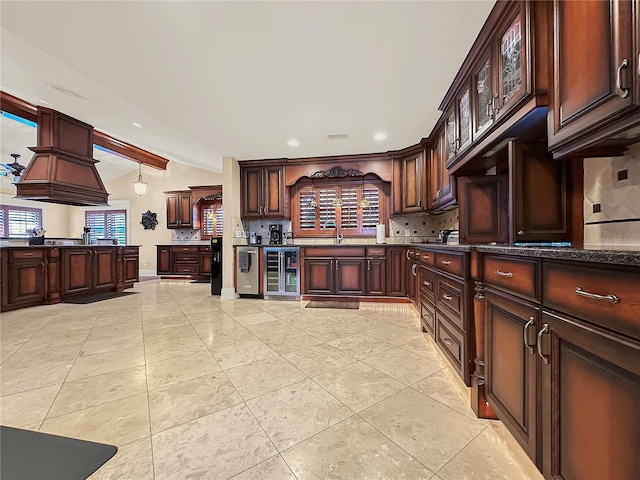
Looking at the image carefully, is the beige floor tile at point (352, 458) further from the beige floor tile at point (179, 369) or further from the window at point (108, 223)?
the window at point (108, 223)

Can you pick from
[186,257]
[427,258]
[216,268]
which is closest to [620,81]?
[427,258]

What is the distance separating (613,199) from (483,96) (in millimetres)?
1043

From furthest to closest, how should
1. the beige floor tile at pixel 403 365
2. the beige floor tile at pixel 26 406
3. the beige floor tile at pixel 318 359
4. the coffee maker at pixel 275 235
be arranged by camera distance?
the coffee maker at pixel 275 235 < the beige floor tile at pixel 318 359 < the beige floor tile at pixel 403 365 < the beige floor tile at pixel 26 406

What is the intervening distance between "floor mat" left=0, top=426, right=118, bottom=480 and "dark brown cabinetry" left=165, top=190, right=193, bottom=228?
244 inches

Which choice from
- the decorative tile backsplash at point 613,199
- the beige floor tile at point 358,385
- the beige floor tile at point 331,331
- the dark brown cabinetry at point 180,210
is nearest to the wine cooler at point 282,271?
the beige floor tile at point 331,331

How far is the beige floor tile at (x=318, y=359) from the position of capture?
1887 millimetres

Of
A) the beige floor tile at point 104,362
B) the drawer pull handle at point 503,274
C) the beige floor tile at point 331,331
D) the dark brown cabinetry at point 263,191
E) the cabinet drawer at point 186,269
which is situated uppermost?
the dark brown cabinetry at point 263,191

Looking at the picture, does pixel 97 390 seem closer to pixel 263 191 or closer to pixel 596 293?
pixel 596 293

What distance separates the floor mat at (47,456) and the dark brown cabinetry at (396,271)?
336 cm

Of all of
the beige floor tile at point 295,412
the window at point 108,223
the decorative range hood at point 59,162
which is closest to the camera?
the beige floor tile at point 295,412

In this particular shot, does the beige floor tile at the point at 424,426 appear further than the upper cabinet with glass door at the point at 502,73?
No

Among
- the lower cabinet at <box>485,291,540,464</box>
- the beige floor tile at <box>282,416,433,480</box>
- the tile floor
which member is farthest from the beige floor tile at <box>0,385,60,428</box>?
the lower cabinet at <box>485,291,540,464</box>

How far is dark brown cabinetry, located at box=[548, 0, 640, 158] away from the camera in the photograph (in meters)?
0.85

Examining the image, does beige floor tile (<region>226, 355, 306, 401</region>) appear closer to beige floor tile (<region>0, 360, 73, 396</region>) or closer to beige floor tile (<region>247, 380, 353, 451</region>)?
beige floor tile (<region>247, 380, 353, 451</region>)
